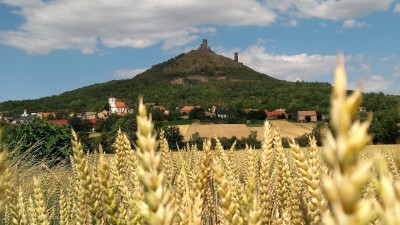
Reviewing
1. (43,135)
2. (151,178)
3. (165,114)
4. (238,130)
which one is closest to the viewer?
(151,178)

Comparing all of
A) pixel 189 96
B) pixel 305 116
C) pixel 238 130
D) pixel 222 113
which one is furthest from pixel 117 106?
pixel 238 130

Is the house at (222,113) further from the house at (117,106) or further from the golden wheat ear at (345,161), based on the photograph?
the golden wheat ear at (345,161)

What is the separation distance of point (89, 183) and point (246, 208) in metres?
0.84

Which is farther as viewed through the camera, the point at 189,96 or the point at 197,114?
the point at 189,96

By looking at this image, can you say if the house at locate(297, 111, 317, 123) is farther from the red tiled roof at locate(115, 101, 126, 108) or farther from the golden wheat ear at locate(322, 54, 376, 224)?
the golden wheat ear at locate(322, 54, 376, 224)

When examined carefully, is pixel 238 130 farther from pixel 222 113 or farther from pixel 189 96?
pixel 189 96

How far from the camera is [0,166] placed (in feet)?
2.52

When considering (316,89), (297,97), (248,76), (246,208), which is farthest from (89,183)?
(248,76)

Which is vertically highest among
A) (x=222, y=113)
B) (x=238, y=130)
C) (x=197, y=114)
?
(x=197, y=114)

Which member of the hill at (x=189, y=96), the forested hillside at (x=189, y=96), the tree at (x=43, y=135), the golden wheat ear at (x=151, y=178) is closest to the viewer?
the golden wheat ear at (x=151, y=178)

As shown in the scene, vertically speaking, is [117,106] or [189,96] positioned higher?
[189,96]

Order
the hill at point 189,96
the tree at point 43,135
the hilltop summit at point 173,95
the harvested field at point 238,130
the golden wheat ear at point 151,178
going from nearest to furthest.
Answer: the golden wheat ear at point 151,178, the tree at point 43,135, the harvested field at point 238,130, the hill at point 189,96, the hilltop summit at point 173,95

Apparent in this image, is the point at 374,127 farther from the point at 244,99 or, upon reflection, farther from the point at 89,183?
the point at 244,99

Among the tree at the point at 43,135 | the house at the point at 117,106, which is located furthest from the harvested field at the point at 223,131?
the house at the point at 117,106
